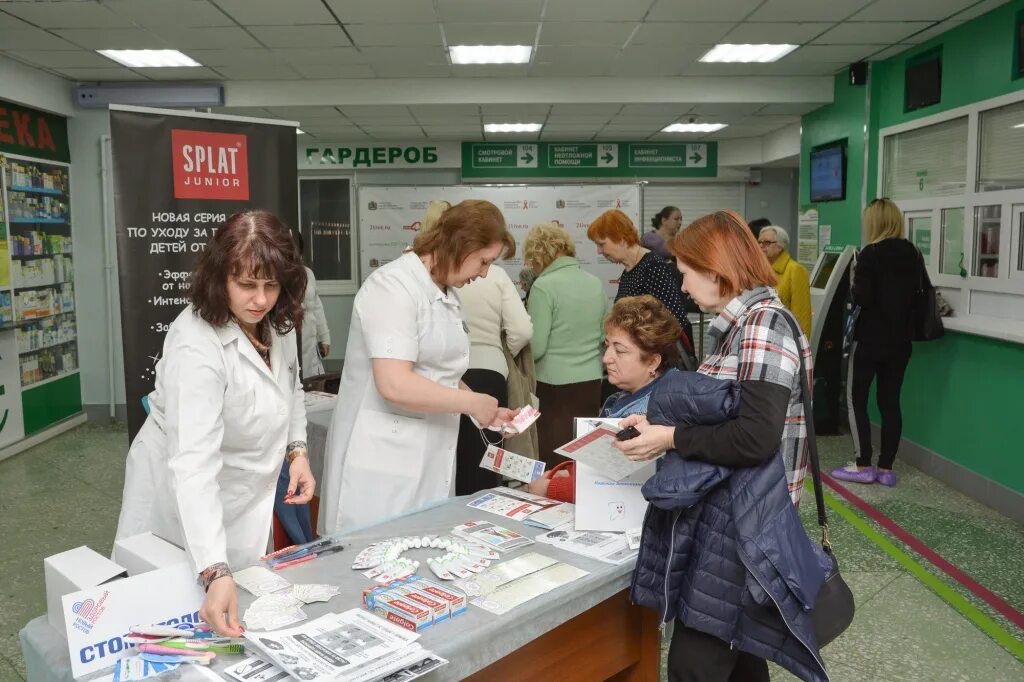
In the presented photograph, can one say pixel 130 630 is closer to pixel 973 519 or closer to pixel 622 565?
pixel 622 565

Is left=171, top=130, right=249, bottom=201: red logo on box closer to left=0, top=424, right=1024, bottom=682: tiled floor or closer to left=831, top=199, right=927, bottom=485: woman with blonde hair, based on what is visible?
left=0, top=424, right=1024, bottom=682: tiled floor

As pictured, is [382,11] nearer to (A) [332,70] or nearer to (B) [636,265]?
(A) [332,70]

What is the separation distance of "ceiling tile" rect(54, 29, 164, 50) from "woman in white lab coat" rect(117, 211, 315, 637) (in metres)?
4.43

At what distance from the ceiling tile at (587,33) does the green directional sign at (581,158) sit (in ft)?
15.9

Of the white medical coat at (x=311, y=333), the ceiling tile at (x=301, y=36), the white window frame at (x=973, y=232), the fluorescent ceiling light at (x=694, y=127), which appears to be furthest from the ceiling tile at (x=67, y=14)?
the fluorescent ceiling light at (x=694, y=127)

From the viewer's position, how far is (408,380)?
223 centimetres

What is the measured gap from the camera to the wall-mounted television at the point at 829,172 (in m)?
6.91

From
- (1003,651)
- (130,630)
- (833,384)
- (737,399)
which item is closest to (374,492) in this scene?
(130,630)

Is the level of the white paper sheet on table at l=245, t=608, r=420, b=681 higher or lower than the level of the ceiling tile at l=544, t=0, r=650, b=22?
lower

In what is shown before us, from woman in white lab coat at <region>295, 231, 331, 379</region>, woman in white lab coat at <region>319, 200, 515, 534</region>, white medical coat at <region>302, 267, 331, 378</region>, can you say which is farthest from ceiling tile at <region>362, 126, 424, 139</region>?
woman in white lab coat at <region>319, 200, 515, 534</region>

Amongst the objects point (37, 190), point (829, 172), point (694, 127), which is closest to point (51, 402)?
point (37, 190)

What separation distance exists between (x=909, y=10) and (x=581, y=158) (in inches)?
237

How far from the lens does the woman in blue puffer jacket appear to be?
1.60 metres

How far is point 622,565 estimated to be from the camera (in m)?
1.84
